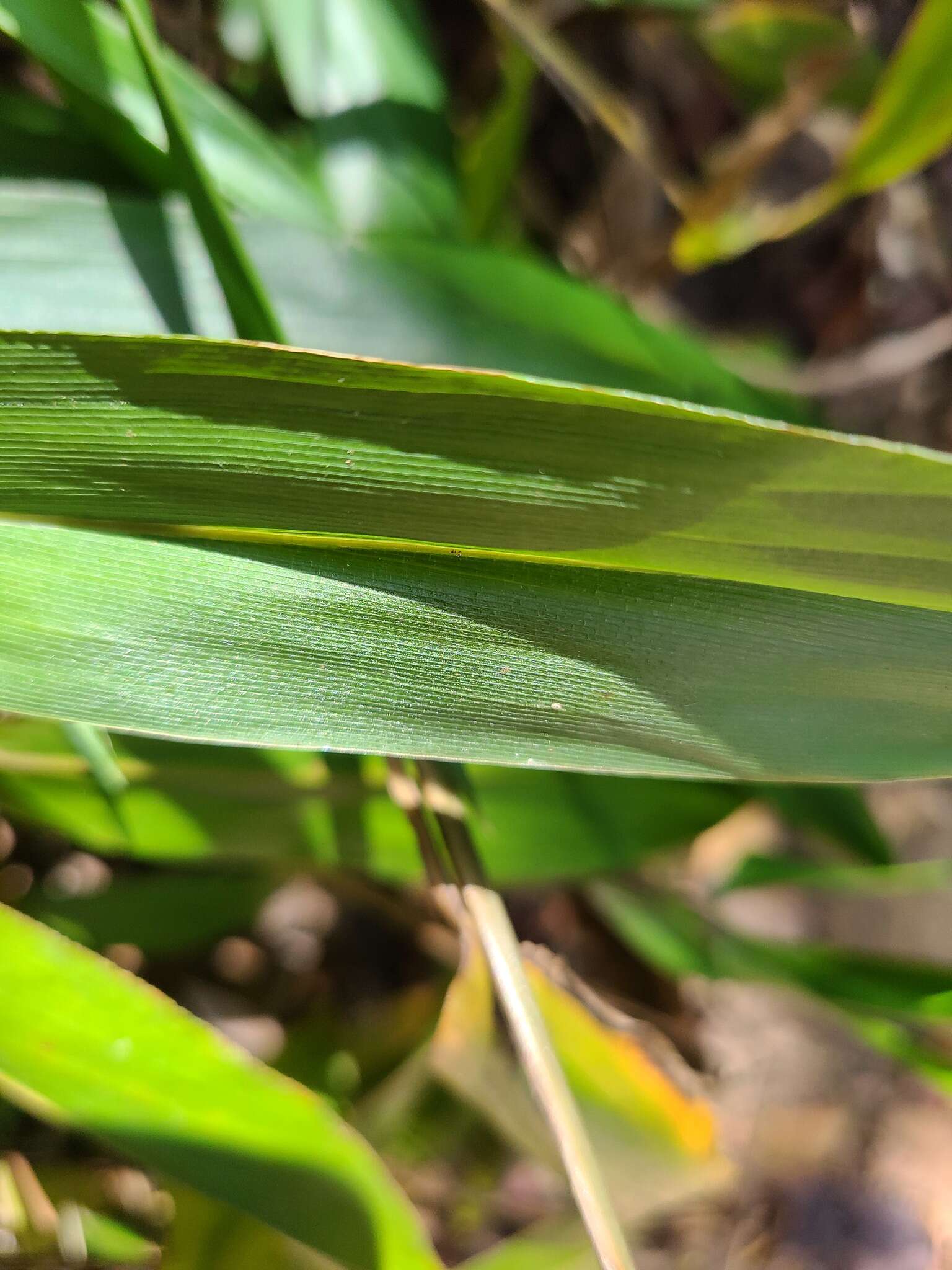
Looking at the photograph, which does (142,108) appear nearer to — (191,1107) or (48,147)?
(48,147)

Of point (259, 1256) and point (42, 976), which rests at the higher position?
point (42, 976)

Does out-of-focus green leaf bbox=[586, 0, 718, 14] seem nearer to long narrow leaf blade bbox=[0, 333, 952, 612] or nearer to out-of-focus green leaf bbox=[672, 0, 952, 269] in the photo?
out-of-focus green leaf bbox=[672, 0, 952, 269]

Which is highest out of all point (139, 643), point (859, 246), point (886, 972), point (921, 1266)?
point (859, 246)

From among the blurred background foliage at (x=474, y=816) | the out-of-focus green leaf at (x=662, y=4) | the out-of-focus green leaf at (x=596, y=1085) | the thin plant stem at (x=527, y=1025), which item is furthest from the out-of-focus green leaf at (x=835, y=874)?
the out-of-focus green leaf at (x=662, y=4)

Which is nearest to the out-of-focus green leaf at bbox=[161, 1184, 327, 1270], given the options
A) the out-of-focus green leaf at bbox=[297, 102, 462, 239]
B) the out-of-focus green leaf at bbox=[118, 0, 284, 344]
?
the out-of-focus green leaf at bbox=[118, 0, 284, 344]

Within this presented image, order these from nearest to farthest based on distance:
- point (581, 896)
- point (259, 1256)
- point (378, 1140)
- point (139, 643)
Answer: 1. point (139, 643)
2. point (259, 1256)
3. point (378, 1140)
4. point (581, 896)

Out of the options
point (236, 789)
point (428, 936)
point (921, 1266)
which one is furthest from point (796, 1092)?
point (236, 789)

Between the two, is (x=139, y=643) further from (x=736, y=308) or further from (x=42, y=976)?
(x=736, y=308)

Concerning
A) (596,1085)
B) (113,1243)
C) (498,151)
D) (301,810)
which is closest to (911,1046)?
(596,1085)
